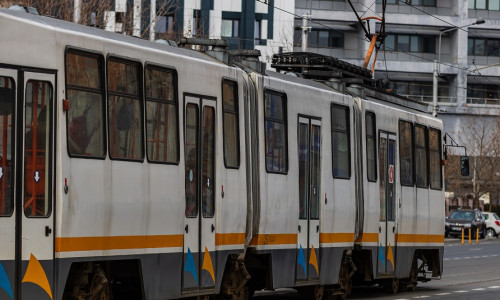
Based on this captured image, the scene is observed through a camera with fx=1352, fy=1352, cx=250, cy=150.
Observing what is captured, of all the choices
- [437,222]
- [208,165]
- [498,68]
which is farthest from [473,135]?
[208,165]

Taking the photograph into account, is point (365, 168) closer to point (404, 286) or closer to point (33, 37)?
point (404, 286)

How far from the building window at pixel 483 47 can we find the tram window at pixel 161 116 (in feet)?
261

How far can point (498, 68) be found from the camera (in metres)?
91.6

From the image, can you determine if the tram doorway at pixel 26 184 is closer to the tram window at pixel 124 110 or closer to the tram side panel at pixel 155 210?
the tram side panel at pixel 155 210

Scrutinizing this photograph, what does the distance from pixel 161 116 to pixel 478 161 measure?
2723 inches

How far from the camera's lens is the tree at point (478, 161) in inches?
3174

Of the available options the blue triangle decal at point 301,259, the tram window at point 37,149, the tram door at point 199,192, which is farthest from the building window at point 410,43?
the tram window at point 37,149

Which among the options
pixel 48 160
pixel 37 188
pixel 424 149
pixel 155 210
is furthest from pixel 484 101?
pixel 37 188

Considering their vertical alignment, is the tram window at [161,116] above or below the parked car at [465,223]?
above

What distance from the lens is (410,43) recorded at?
91625 millimetres

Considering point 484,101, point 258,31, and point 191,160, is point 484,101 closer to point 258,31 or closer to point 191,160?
point 258,31

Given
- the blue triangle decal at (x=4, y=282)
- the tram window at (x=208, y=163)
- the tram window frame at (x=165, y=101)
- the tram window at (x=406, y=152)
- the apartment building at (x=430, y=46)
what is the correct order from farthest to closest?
the apartment building at (x=430, y=46) < the tram window at (x=406, y=152) < the tram window at (x=208, y=163) < the tram window frame at (x=165, y=101) < the blue triangle decal at (x=4, y=282)

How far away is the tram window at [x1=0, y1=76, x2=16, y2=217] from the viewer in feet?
39.0

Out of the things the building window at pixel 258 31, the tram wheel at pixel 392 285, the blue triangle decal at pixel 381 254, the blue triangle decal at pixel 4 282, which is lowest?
the tram wheel at pixel 392 285
